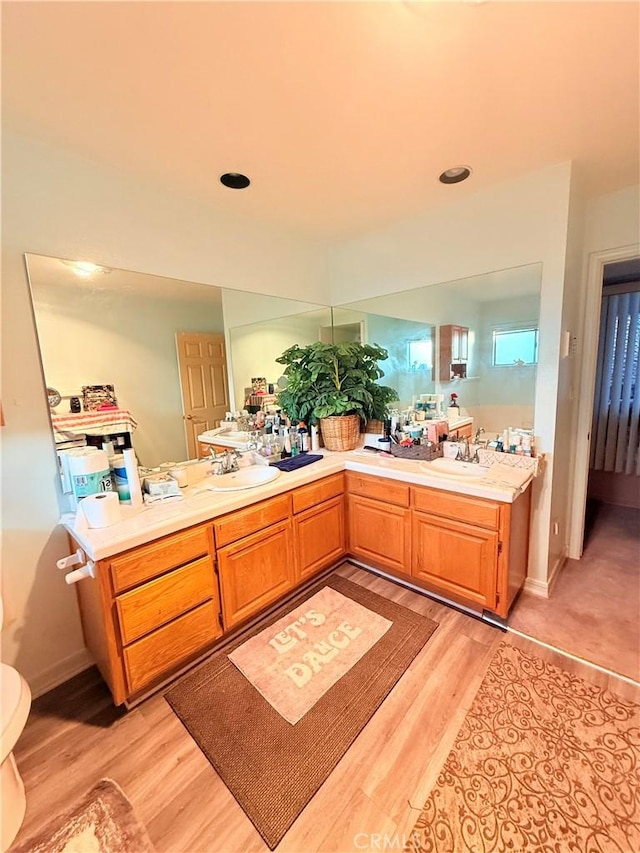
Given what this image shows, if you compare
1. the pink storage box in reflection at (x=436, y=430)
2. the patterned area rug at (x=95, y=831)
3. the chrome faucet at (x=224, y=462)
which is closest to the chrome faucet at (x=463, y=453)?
the pink storage box in reflection at (x=436, y=430)

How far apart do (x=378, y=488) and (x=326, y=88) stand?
2.06 meters

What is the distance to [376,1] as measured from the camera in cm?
102

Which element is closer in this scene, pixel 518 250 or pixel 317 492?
pixel 518 250

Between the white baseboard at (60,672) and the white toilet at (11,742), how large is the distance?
19.8 inches

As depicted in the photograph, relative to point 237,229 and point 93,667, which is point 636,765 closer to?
point 93,667

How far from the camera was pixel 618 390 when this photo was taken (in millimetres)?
3441

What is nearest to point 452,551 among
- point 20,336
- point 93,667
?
point 93,667

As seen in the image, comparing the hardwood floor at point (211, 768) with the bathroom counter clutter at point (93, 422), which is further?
the bathroom counter clutter at point (93, 422)

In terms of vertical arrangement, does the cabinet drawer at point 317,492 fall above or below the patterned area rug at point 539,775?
above

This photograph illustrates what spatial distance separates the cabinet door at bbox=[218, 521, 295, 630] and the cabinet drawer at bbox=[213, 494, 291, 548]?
0.04 meters

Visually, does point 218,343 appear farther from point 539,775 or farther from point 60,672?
point 539,775

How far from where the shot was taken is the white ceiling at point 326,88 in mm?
1071

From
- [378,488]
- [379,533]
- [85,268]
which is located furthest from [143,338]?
[379,533]

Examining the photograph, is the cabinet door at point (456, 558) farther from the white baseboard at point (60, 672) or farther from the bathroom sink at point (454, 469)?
the white baseboard at point (60, 672)
